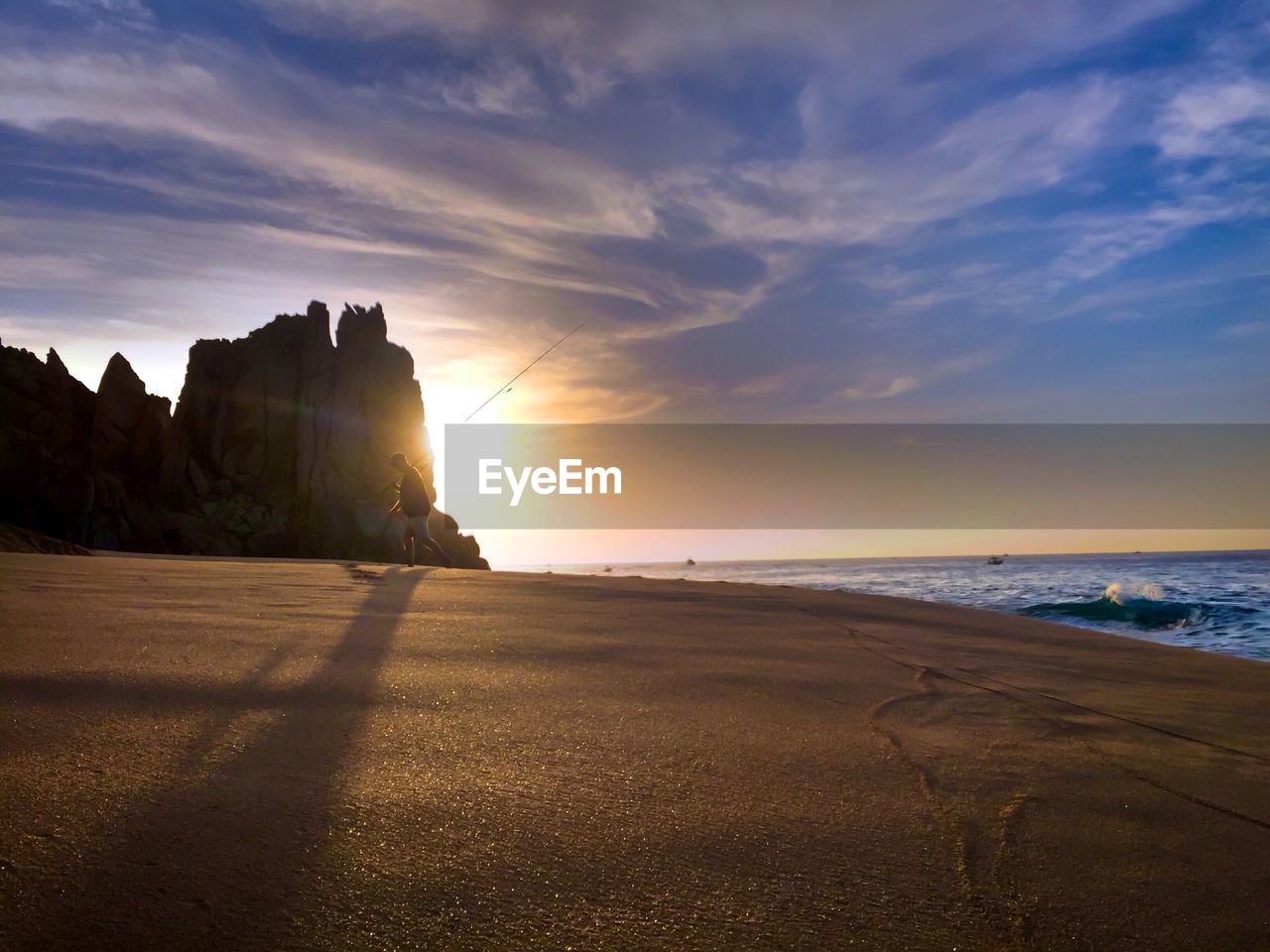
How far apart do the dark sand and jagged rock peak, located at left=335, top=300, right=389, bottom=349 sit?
48.8m

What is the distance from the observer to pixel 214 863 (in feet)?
4.31

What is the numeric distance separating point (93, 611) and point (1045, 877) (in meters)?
3.56

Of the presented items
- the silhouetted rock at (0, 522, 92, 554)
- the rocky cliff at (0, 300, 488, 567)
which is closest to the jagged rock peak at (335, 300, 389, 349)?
the rocky cliff at (0, 300, 488, 567)

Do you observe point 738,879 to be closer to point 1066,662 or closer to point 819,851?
point 819,851

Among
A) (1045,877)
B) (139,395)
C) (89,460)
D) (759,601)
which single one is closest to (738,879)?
(1045,877)

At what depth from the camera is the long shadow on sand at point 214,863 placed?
44.9 inches

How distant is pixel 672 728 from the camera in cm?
229

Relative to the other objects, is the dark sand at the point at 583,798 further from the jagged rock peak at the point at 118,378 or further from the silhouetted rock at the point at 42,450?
the jagged rock peak at the point at 118,378

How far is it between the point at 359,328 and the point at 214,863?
2039 inches

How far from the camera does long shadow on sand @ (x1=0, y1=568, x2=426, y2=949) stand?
1140 millimetres

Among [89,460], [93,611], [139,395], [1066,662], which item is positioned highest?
[139,395]

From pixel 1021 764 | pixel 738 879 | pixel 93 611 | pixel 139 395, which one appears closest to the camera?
pixel 738 879

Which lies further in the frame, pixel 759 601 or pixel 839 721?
pixel 759 601

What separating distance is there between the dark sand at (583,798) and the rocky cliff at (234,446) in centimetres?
3561
